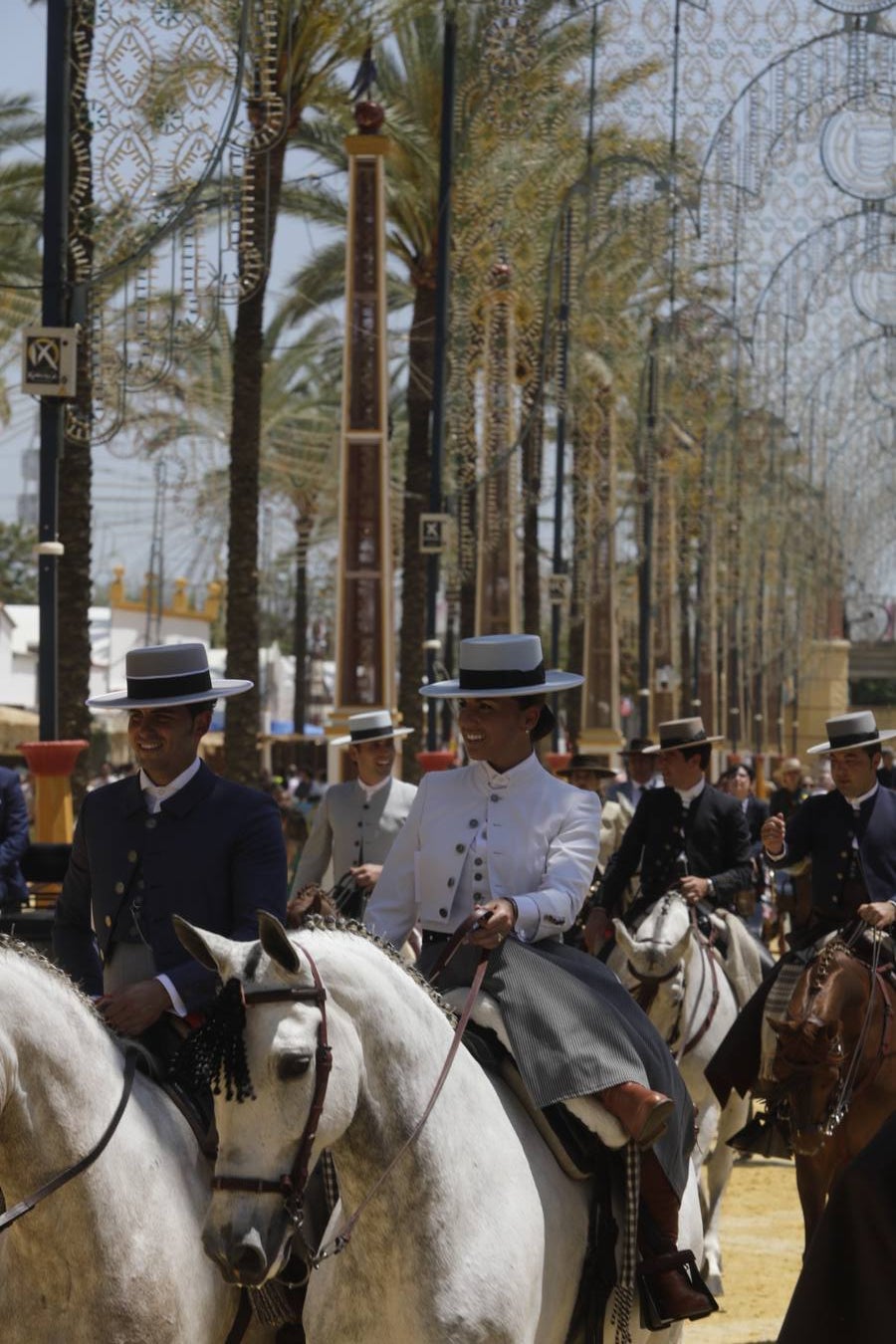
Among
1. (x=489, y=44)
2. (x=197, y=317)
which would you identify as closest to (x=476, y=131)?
(x=489, y=44)

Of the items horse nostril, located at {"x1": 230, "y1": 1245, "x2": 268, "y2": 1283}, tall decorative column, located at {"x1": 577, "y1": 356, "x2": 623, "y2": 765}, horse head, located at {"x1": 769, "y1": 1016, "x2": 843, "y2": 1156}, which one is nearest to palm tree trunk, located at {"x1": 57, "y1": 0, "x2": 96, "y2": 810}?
horse head, located at {"x1": 769, "y1": 1016, "x2": 843, "y2": 1156}

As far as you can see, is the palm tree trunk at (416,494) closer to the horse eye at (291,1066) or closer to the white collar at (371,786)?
the white collar at (371,786)

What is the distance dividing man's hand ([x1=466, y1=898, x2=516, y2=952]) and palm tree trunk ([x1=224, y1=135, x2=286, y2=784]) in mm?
17605

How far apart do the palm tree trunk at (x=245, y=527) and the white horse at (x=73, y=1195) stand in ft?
59.5

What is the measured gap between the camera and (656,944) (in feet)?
38.7

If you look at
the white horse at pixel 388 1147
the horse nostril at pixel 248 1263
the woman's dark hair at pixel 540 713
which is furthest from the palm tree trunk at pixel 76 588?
the horse nostril at pixel 248 1263

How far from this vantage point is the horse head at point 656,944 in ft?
38.7

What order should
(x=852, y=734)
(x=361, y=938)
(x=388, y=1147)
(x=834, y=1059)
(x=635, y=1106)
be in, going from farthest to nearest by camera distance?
(x=852, y=734), (x=834, y=1059), (x=635, y=1106), (x=361, y=938), (x=388, y=1147)

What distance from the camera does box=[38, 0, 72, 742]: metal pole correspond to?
46.3 ft

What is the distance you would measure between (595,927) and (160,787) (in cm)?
589

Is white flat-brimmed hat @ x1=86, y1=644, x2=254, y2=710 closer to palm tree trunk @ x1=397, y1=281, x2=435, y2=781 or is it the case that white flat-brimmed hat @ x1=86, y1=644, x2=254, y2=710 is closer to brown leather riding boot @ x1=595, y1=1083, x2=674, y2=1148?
brown leather riding boot @ x1=595, y1=1083, x2=674, y2=1148

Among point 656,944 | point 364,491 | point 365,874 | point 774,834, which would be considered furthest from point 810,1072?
point 364,491

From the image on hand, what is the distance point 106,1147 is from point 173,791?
136cm

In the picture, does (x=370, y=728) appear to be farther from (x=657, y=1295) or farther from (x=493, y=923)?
(x=493, y=923)
